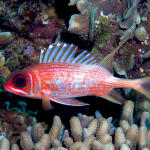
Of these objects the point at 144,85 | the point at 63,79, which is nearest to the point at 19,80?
the point at 63,79

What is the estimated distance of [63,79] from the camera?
277 cm

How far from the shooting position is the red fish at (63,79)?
273 centimetres

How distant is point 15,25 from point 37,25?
547 mm

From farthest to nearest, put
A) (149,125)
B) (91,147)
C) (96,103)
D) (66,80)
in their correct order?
1. (96,103)
2. (149,125)
3. (66,80)
4. (91,147)

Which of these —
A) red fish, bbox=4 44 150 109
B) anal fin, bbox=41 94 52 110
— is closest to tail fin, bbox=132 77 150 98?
red fish, bbox=4 44 150 109

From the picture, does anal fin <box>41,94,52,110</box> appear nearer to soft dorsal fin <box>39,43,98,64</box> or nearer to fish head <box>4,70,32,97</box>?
fish head <box>4,70,32,97</box>

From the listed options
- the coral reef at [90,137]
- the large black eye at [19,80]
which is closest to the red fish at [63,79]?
the large black eye at [19,80]

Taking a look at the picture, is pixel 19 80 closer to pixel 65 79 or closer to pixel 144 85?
pixel 65 79

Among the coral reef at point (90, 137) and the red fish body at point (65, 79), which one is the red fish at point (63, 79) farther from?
the coral reef at point (90, 137)

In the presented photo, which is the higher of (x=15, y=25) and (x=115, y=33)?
(x=15, y=25)

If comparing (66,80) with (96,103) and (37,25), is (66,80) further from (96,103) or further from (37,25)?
(37,25)

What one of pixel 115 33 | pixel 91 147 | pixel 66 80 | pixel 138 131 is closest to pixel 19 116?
pixel 66 80

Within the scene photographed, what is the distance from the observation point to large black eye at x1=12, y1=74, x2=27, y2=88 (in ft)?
8.74

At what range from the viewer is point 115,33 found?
3.83 meters
